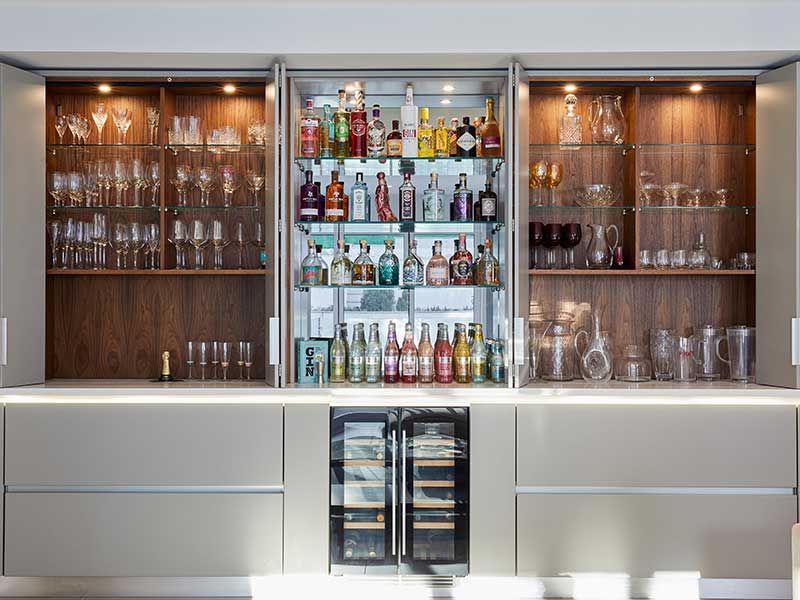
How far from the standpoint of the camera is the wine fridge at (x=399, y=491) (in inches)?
135

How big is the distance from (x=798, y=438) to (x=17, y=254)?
376cm

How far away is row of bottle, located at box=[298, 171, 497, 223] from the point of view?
3697 mm

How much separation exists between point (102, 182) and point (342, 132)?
4.18 feet

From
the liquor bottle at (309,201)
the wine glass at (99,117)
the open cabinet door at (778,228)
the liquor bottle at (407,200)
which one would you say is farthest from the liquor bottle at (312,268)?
the open cabinet door at (778,228)

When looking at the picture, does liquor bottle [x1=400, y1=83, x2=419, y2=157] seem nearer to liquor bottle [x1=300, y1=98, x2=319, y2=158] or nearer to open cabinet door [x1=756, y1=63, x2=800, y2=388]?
liquor bottle [x1=300, y1=98, x2=319, y2=158]

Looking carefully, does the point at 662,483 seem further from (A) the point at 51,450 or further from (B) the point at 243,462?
(A) the point at 51,450

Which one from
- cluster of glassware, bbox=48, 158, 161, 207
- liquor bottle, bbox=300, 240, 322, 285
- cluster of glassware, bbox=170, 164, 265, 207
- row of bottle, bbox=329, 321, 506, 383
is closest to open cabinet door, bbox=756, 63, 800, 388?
row of bottle, bbox=329, 321, 506, 383

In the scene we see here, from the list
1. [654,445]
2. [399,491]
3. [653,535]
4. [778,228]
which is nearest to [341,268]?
[399,491]

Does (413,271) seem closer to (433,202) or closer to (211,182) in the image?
(433,202)

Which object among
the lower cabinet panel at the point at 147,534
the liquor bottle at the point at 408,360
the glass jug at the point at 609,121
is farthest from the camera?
the glass jug at the point at 609,121

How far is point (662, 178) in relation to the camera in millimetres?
3961

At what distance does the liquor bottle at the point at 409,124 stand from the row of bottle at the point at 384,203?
0.14 m

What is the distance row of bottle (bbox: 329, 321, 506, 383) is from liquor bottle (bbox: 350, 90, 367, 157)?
885mm

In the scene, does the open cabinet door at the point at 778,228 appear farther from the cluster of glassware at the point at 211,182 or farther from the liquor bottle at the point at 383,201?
the cluster of glassware at the point at 211,182
